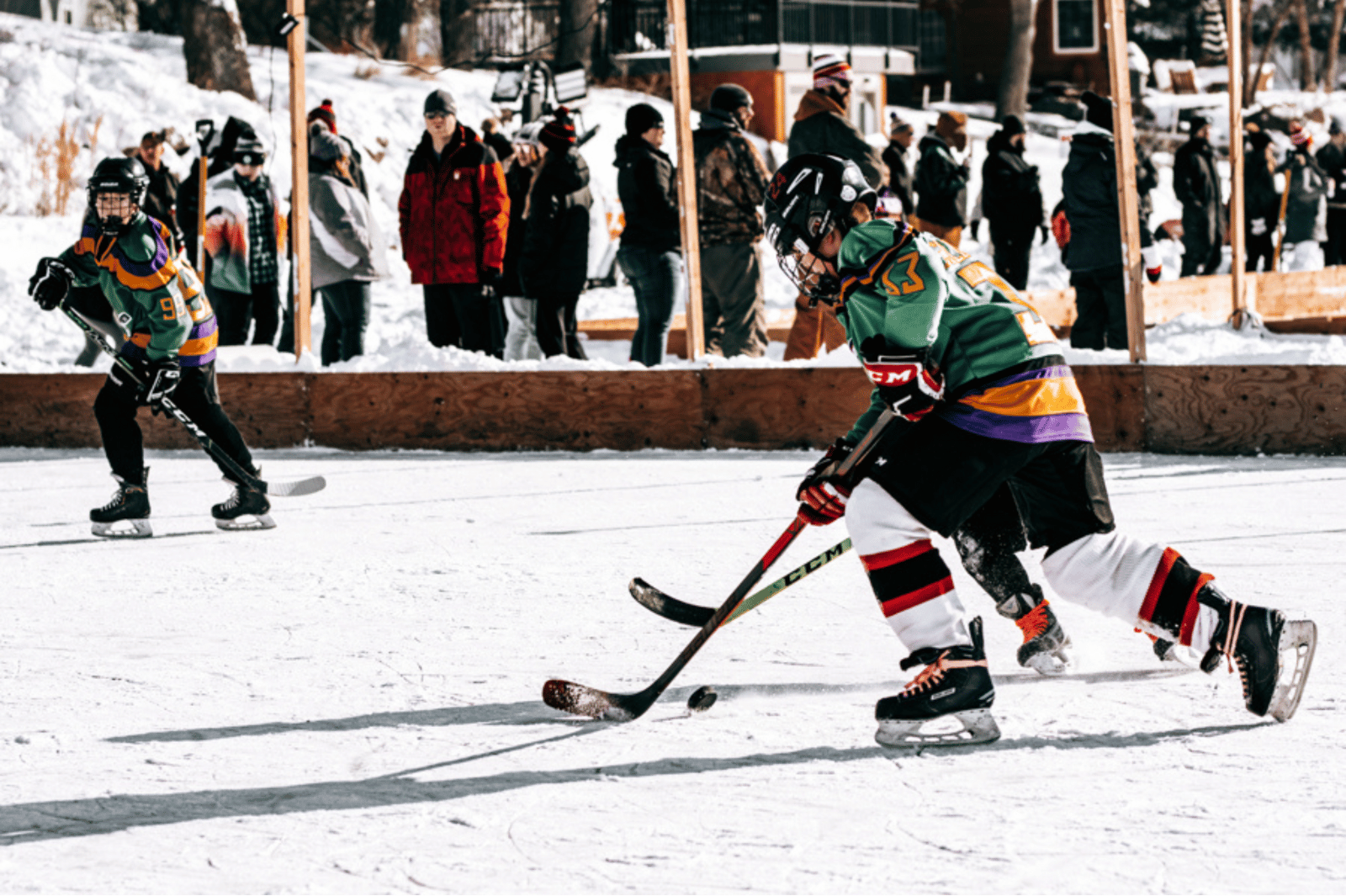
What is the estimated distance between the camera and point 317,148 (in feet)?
29.8

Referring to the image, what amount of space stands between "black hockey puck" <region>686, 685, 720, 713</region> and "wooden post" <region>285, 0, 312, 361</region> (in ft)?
17.4

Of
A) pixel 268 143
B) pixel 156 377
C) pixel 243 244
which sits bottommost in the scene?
pixel 156 377

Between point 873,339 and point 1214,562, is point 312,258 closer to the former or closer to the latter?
point 1214,562

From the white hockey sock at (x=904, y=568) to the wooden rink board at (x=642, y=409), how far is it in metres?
4.26

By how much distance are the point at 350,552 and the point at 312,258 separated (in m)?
3.61

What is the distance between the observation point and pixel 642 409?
796 centimetres

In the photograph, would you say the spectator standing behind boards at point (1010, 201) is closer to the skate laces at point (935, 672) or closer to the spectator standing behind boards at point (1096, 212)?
the spectator standing behind boards at point (1096, 212)

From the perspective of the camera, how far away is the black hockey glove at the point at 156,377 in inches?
229

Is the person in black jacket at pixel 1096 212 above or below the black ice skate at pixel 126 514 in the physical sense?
above

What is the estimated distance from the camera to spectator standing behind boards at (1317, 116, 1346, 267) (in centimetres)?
1620

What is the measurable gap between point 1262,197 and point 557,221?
842 cm

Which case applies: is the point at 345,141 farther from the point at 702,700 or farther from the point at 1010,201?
the point at 702,700

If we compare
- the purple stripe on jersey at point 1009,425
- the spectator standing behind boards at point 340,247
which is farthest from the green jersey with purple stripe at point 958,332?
the spectator standing behind boards at point 340,247

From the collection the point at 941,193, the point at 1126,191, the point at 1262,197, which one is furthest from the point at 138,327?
the point at 1262,197
